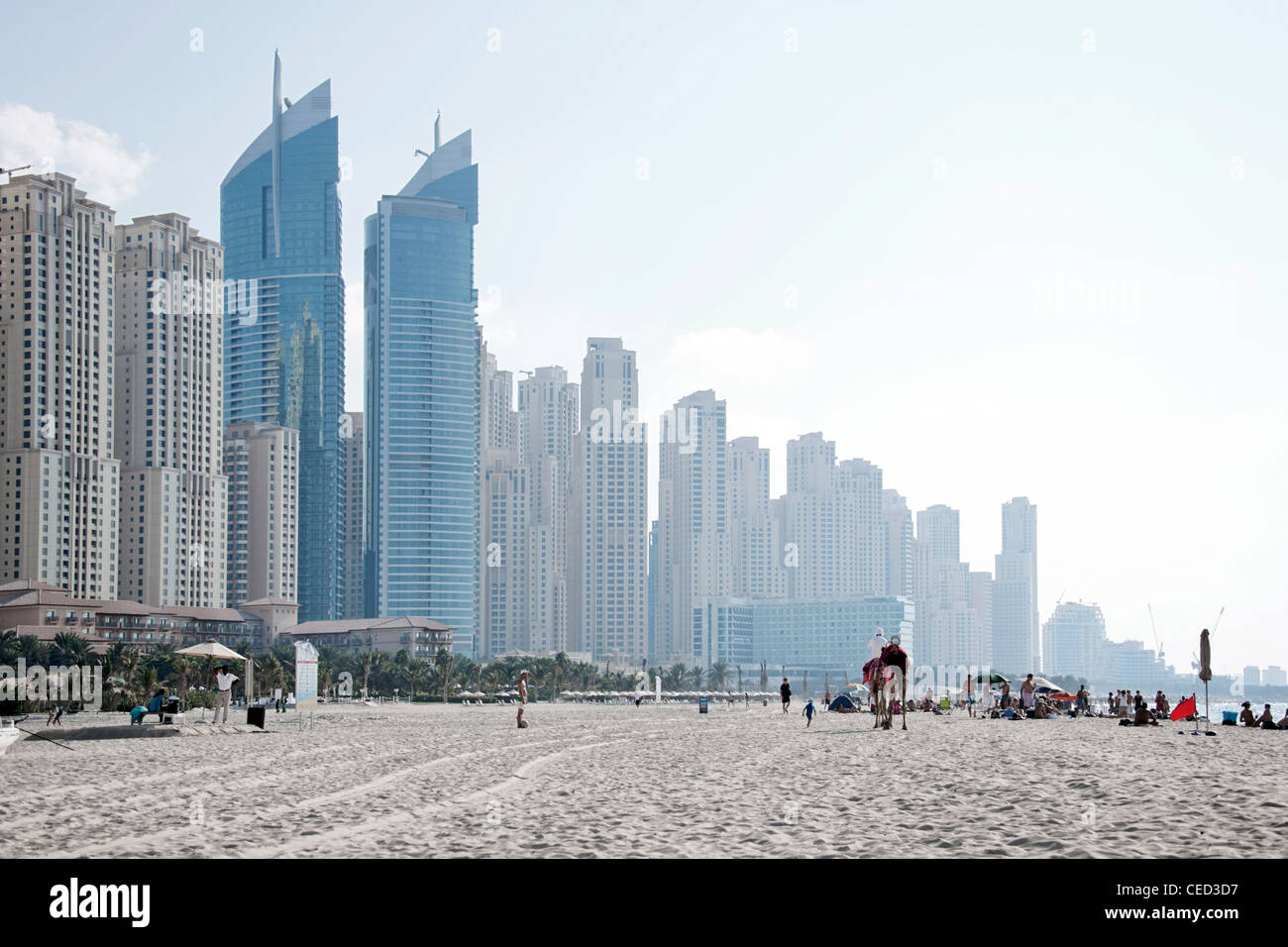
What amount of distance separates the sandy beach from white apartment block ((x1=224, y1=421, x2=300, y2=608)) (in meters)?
169

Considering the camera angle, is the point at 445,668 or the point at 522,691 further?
the point at 445,668

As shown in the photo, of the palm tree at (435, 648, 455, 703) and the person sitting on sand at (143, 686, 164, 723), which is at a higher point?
the person sitting on sand at (143, 686, 164, 723)

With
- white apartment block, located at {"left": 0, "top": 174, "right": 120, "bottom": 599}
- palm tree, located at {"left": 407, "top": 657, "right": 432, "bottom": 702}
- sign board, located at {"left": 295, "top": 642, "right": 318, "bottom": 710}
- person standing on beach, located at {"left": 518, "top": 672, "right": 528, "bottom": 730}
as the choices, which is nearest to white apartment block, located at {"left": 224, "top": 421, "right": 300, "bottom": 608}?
white apartment block, located at {"left": 0, "top": 174, "right": 120, "bottom": 599}

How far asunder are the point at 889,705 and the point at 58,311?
134320 mm

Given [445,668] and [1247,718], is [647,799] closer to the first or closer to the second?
[1247,718]

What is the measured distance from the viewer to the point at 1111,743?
26.9 metres

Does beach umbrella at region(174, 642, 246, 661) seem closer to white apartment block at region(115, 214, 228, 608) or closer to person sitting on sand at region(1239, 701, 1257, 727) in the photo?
person sitting on sand at region(1239, 701, 1257, 727)

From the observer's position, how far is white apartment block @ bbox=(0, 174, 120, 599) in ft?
453

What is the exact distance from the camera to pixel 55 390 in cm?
14300

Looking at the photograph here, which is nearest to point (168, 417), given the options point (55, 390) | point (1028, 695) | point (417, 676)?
point (55, 390)

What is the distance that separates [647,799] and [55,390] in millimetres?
143327

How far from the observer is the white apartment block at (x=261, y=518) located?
621 ft

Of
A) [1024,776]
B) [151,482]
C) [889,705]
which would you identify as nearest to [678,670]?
[151,482]
